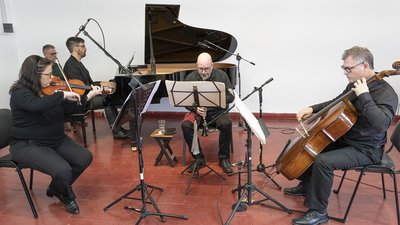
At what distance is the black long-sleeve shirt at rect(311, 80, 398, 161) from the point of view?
2.60 meters

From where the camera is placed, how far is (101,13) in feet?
21.1

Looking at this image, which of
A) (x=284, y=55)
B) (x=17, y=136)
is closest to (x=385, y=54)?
(x=284, y=55)

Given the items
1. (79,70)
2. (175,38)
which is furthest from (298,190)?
(79,70)

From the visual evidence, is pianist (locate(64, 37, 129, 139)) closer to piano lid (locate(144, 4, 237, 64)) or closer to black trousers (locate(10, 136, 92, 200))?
piano lid (locate(144, 4, 237, 64))

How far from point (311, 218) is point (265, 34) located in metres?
3.96

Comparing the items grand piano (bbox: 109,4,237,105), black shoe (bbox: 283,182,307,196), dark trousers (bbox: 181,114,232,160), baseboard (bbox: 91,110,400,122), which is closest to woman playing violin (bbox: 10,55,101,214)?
dark trousers (bbox: 181,114,232,160)

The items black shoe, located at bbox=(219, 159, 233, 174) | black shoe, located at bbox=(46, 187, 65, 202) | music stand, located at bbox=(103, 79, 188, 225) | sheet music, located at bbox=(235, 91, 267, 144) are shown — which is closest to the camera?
sheet music, located at bbox=(235, 91, 267, 144)

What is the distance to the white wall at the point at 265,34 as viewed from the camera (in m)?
5.79

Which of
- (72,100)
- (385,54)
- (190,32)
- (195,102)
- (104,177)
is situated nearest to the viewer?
(72,100)

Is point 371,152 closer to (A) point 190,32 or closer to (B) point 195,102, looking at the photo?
(B) point 195,102

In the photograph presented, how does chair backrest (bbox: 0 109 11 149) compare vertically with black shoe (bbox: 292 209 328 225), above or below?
above

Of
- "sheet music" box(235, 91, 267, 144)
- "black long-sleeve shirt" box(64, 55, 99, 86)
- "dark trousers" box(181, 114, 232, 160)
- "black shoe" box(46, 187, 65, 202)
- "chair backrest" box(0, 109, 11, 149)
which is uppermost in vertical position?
"black long-sleeve shirt" box(64, 55, 99, 86)

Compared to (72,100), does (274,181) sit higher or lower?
lower

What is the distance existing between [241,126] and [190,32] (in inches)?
67.8
